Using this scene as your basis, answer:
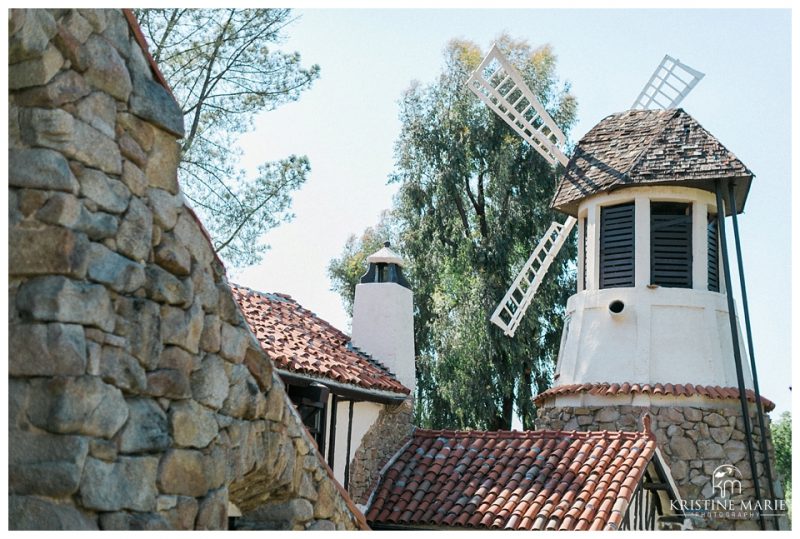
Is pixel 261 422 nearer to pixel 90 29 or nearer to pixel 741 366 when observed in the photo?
pixel 90 29

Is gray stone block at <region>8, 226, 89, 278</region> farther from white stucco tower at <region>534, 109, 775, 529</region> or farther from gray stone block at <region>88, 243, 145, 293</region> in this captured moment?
white stucco tower at <region>534, 109, 775, 529</region>

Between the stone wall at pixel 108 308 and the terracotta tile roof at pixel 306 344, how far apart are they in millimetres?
5186

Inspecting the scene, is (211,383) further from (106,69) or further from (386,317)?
(386,317)

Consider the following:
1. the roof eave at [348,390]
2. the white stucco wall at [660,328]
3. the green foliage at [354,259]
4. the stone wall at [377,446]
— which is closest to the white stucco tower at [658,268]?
the white stucco wall at [660,328]

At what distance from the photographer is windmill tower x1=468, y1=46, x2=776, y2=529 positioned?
13625 mm

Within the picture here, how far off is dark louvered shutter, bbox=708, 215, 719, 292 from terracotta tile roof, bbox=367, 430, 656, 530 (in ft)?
12.7

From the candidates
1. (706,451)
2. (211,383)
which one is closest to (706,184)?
(706,451)

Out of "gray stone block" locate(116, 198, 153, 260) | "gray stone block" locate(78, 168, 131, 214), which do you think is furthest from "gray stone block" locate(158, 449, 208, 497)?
"gray stone block" locate(78, 168, 131, 214)

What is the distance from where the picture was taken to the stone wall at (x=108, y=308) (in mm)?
4172

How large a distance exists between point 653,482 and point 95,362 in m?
9.40

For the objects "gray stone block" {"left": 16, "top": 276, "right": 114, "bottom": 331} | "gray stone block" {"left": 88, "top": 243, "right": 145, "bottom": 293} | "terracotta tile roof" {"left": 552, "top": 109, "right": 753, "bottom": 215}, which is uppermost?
"terracotta tile roof" {"left": 552, "top": 109, "right": 753, "bottom": 215}

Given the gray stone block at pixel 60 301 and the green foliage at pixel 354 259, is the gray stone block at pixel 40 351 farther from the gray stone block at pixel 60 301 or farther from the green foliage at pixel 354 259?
the green foliage at pixel 354 259

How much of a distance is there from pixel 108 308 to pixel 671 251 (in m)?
11.4

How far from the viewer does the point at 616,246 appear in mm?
14758
